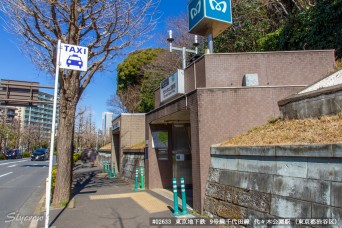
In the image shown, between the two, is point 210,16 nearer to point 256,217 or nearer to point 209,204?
point 209,204

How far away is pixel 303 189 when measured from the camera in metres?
4.28

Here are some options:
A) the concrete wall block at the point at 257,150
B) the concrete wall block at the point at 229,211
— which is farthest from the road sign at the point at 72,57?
the concrete wall block at the point at 229,211

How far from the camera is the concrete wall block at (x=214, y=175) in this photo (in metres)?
6.77

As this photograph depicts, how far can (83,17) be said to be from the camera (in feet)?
32.2

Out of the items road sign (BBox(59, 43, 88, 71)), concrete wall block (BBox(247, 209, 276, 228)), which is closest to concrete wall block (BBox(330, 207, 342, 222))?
concrete wall block (BBox(247, 209, 276, 228))

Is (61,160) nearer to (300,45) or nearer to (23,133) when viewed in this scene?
(300,45)

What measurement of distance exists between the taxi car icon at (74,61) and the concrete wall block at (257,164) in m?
4.64

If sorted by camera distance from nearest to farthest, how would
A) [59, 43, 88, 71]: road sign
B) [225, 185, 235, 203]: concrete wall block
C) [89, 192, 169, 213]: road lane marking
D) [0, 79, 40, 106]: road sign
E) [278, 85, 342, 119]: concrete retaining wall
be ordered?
[278, 85, 342, 119]: concrete retaining wall → [225, 185, 235, 203]: concrete wall block → [59, 43, 88, 71]: road sign → [89, 192, 169, 213]: road lane marking → [0, 79, 40, 106]: road sign

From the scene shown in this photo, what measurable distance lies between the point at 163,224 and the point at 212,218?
1207 millimetres

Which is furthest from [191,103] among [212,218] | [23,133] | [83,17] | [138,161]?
[23,133]

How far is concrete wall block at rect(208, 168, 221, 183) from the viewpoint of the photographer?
6.77 metres

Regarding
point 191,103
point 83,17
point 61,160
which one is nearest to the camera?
point 191,103
